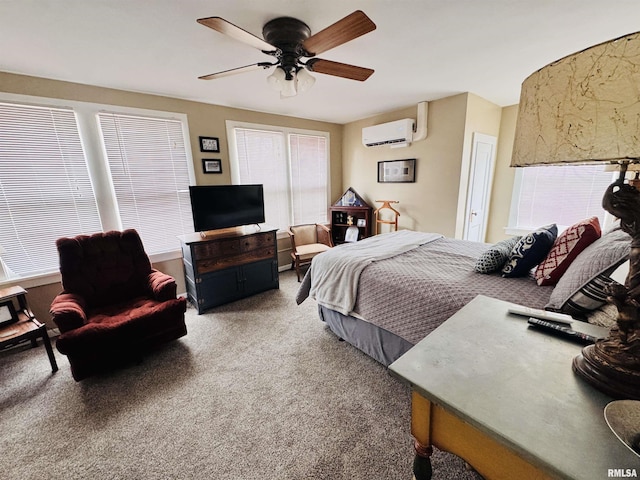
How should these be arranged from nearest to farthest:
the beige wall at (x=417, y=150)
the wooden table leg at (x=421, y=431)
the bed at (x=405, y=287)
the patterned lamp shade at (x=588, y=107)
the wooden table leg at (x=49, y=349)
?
the patterned lamp shade at (x=588, y=107), the wooden table leg at (x=421, y=431), the bed at (x=405, y=287), the wooden table leg at (x=49, y=349), the beige wall at (x=417, y=150)

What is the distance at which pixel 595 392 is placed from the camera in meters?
0.72

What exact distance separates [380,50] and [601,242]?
1.89 m

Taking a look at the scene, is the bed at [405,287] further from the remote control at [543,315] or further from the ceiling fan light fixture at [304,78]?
the ceiling fan light fixture at [304,78]

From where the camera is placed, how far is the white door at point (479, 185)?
350 centimetres

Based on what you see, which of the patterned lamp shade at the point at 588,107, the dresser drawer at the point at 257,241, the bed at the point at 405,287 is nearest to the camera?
the patterned lamp shade at the point at 588,107

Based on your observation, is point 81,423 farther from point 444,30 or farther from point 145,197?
point 444,30

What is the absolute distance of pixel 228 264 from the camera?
10.3 feet

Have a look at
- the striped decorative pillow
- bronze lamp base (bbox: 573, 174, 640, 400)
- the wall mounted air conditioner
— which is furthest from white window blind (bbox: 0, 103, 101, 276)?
the striped decorative pillow

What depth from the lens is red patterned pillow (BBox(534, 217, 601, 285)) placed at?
150cm

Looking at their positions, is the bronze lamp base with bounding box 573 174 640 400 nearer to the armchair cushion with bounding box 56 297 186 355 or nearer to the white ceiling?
the white ceiling

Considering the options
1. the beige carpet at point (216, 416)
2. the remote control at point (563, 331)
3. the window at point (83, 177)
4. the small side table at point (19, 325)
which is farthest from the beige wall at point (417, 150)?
the remote control at point (563, 331)

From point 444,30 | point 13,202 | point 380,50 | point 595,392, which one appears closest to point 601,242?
point 595,392

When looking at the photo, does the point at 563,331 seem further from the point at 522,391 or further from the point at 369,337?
the point at 369,337

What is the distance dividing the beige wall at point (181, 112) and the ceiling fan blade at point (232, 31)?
1983mm
